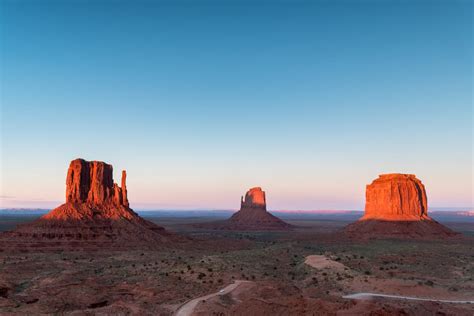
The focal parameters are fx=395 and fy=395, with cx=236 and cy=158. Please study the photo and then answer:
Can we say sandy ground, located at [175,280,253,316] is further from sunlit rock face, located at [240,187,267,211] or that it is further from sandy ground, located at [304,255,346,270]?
sunlit rock face, located at [240,187,267,211]

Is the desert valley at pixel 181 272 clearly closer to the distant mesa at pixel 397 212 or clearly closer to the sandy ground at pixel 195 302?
the sandy ground at pixel 195 302

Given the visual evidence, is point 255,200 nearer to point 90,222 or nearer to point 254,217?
point 254,217

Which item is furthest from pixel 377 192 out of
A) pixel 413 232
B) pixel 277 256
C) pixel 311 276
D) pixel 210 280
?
pixel 210 280

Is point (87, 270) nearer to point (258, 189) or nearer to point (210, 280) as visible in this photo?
Result: point (210, 280)

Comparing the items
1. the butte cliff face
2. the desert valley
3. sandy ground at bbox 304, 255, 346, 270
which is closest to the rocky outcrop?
the butte cliff face

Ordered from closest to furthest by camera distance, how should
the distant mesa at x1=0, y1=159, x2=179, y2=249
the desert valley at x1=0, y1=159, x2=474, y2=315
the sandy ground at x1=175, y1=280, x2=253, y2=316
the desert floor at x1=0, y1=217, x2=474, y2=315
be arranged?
the desert floor at x1=0, y1=217, x2=474, y2=315, the sandy ground at x1=175, y1=280, x2=253, y2=316, the desert valley at x1=0, y1=159, x2=474, y2=315, the distant mesa at x1=0, y1=159, x2=179, y2=249

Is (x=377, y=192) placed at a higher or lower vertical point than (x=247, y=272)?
higher

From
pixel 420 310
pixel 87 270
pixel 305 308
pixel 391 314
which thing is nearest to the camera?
pixel 391 314

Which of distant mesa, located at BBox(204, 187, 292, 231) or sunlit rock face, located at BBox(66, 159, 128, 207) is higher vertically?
sunlit rock face, located at BBox(66, 159, 128, 207)
